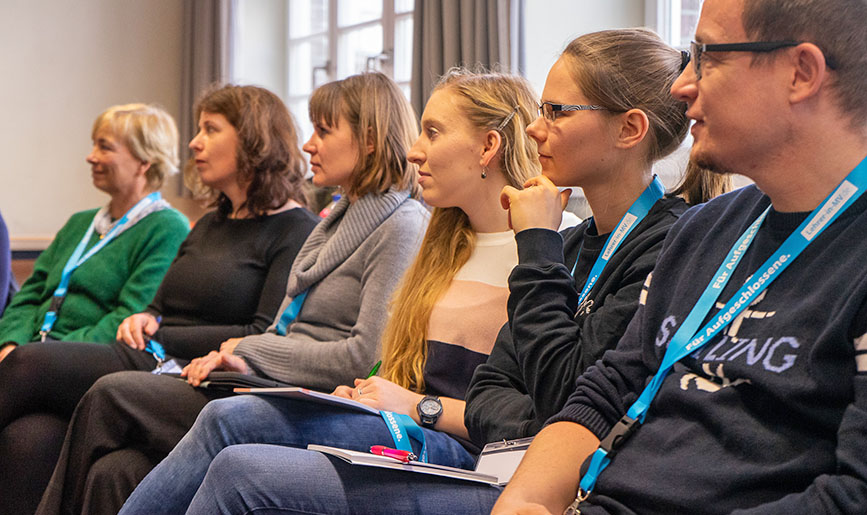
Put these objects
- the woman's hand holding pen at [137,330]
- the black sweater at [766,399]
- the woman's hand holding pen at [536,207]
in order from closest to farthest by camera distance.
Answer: the black sweater at [766,399] → the woman's hand holding pen at [536,207] → the woman's hand holding pen at [137,330]

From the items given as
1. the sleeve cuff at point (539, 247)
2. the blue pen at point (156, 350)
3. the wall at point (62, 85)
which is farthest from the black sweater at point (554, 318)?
the wall at point (62, 85)

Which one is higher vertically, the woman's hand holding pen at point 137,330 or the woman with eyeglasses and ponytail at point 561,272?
the woman with eyeglasses and ponytail at point 561,272

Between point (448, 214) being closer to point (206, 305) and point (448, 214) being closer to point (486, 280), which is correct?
point (486, 280)

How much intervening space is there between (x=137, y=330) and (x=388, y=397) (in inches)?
49.6

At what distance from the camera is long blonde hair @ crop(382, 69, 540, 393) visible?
1.90 m

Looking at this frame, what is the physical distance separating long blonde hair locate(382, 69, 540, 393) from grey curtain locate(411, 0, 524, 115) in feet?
5.19

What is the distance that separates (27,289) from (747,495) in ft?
9.69

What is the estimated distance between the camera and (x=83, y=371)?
259 centimetres

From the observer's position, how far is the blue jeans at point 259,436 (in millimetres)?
1688

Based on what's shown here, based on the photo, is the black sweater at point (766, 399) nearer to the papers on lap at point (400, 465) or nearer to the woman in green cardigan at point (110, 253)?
the papers on lap at point (400, 465)

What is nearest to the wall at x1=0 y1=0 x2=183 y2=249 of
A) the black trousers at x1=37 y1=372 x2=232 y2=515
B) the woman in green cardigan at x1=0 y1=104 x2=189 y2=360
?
the woman in green cardigan at x1=0 y1=104 x2=189 y2=360

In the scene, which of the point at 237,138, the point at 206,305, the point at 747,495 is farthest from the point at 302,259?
the point at 747,495

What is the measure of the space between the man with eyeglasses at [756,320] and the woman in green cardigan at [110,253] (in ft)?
7.17

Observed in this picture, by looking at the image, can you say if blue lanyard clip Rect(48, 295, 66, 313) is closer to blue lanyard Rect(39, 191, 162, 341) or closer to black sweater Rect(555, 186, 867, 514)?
blue lanyard Rect(39, 191, 162, 341)
